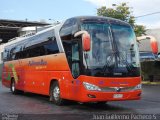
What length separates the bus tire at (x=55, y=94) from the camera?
1645cm

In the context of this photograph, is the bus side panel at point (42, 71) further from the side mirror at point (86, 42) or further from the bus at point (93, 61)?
the side mirror at point (86, 42)

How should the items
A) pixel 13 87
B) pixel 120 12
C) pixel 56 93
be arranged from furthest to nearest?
pixel 120 12 → pixel 13 87 → pixel 56 93

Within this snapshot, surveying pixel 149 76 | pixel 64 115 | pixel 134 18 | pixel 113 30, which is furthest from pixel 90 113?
pixel 134 18

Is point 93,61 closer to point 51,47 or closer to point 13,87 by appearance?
point 51,47

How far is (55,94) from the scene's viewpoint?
661 inches

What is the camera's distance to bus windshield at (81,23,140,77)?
47.1 feet

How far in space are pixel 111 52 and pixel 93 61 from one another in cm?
73

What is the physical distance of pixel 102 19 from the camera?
15219 mm

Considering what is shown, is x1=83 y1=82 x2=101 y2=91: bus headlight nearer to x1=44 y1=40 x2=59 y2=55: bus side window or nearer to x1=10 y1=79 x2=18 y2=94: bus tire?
x1=44 y1=40 x2=59 y2=55: bus side window

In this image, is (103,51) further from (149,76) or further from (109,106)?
(149,76)

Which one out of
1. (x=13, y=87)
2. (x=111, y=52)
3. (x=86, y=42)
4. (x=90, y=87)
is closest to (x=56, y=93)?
(x=90, y=87)

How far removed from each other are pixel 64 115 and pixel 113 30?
3654mm

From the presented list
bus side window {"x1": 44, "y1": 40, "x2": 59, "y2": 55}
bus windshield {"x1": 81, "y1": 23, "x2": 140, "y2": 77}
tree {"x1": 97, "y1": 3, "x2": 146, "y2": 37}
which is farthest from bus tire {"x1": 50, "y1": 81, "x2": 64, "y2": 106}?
tree {"x1": 97, "y1": 3, "x2": 146, "y2": 37}

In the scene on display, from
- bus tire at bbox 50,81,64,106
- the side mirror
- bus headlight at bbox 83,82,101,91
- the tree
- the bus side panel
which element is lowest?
bus tire at bbox 50,81,64,106
